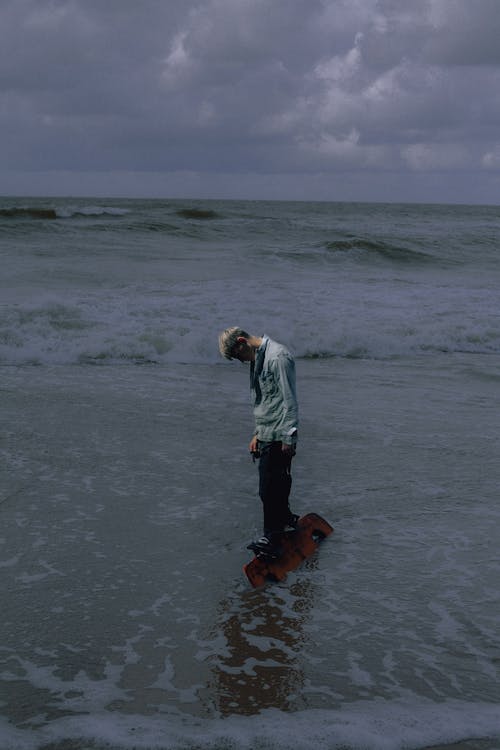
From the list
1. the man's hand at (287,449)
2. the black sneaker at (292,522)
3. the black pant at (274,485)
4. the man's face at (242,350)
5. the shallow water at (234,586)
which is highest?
the man's face at (242,350)

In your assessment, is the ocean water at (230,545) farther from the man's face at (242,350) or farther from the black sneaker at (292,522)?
the man's face at (242,350)

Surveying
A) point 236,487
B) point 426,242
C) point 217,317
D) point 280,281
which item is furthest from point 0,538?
point 426,242

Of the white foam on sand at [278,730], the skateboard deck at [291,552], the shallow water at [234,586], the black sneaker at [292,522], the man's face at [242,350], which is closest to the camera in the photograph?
the white foam on sand at [278,730]

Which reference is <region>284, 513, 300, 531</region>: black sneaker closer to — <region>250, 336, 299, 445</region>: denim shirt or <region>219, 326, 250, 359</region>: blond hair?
<region>250, 336, 299, 445</region>: denim shirt

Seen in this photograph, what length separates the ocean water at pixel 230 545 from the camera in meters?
3.55

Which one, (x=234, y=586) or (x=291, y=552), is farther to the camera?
(x=291, y=552)

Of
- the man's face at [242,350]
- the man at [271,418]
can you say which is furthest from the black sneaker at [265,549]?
the man's face at [242,350]

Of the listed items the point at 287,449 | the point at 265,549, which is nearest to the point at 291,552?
the point at 265,549

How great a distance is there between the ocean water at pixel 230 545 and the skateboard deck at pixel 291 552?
0.09 m

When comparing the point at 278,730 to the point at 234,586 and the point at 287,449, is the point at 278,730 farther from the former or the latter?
the point at 287,449

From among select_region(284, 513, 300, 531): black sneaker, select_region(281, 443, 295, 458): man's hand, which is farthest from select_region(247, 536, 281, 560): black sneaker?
select_region(281, 443, 295, 458): man's hand

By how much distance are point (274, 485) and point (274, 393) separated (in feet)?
2.16

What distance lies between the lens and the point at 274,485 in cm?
535

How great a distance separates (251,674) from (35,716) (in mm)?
1045
